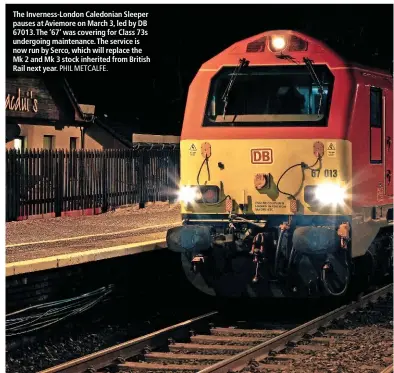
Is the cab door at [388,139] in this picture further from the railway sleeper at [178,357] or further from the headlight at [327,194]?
the railway sleeper at [178,357]

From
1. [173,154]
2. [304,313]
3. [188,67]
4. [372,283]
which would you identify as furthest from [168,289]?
[188,67]

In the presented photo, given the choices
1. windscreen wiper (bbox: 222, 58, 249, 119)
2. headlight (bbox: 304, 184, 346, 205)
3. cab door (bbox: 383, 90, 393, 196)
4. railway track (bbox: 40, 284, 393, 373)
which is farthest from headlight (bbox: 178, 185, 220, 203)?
cab door (bbox: 383, 90, 393, 196)

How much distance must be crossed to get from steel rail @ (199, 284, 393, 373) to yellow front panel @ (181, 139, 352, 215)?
1218 millimetres

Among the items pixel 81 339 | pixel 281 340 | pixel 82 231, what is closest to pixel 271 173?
pixel 281 340

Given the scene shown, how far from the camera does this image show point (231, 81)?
37.8 feet

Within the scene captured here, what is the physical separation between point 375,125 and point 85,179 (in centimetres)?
1253

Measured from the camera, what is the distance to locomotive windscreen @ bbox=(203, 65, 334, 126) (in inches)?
443

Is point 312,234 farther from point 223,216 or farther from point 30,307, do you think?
point 30,307

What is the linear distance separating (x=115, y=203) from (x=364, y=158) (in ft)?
45.9

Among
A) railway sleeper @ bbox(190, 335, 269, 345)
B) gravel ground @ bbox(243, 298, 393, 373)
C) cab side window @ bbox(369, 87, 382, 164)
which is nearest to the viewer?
gravel ground @ bbox(243, 298, 393, 373)

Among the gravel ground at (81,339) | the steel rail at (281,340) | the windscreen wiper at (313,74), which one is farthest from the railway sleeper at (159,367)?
the windscreen wiper at (313,74)

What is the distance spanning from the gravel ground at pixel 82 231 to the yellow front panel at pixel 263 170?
7.11 feet

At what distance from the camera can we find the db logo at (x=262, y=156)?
36.9 feet

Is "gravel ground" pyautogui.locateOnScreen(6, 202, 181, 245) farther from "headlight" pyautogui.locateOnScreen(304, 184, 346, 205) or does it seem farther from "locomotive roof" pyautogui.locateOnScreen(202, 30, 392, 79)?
"headlight" pyautogui.locateOnScreen(304, 184, 346, 205)
